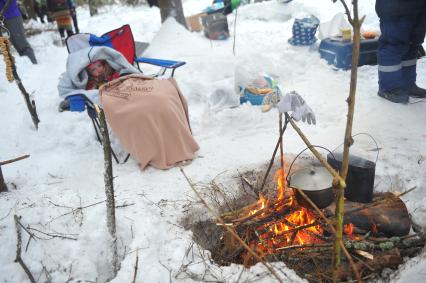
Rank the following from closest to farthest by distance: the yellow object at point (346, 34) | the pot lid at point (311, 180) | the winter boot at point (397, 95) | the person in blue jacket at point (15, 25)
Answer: the pot lid at point (311, 180) → the winter boot at point (397, 95) → the yellow object at point (346, 34) → the person in blue jacket at point (15, 25)

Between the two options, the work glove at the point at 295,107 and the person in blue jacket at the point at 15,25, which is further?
the person in blue jacket at the point at 15,25

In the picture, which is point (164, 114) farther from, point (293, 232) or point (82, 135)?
point (293, 232)

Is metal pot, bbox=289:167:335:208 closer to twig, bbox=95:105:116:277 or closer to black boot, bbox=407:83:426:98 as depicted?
twig, bbox=95:105:116:277

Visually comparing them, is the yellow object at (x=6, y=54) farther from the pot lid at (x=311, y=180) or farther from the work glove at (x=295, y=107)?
the pot lid at (x=311, y=180)

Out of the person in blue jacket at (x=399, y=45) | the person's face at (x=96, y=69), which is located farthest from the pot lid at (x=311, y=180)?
the person's face at (x=96, y=69)

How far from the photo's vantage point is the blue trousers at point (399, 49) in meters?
4.02

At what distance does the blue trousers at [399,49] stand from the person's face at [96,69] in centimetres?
361

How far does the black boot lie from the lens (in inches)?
167

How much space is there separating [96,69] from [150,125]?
1.53m

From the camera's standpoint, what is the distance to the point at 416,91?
4273 mm

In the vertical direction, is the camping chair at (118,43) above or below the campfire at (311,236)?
above

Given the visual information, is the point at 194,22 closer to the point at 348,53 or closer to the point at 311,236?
the point at 348,53

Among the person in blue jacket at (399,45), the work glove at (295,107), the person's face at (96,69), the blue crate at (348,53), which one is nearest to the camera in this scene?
the work glove at (295,107)

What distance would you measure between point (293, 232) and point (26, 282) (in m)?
1.81
